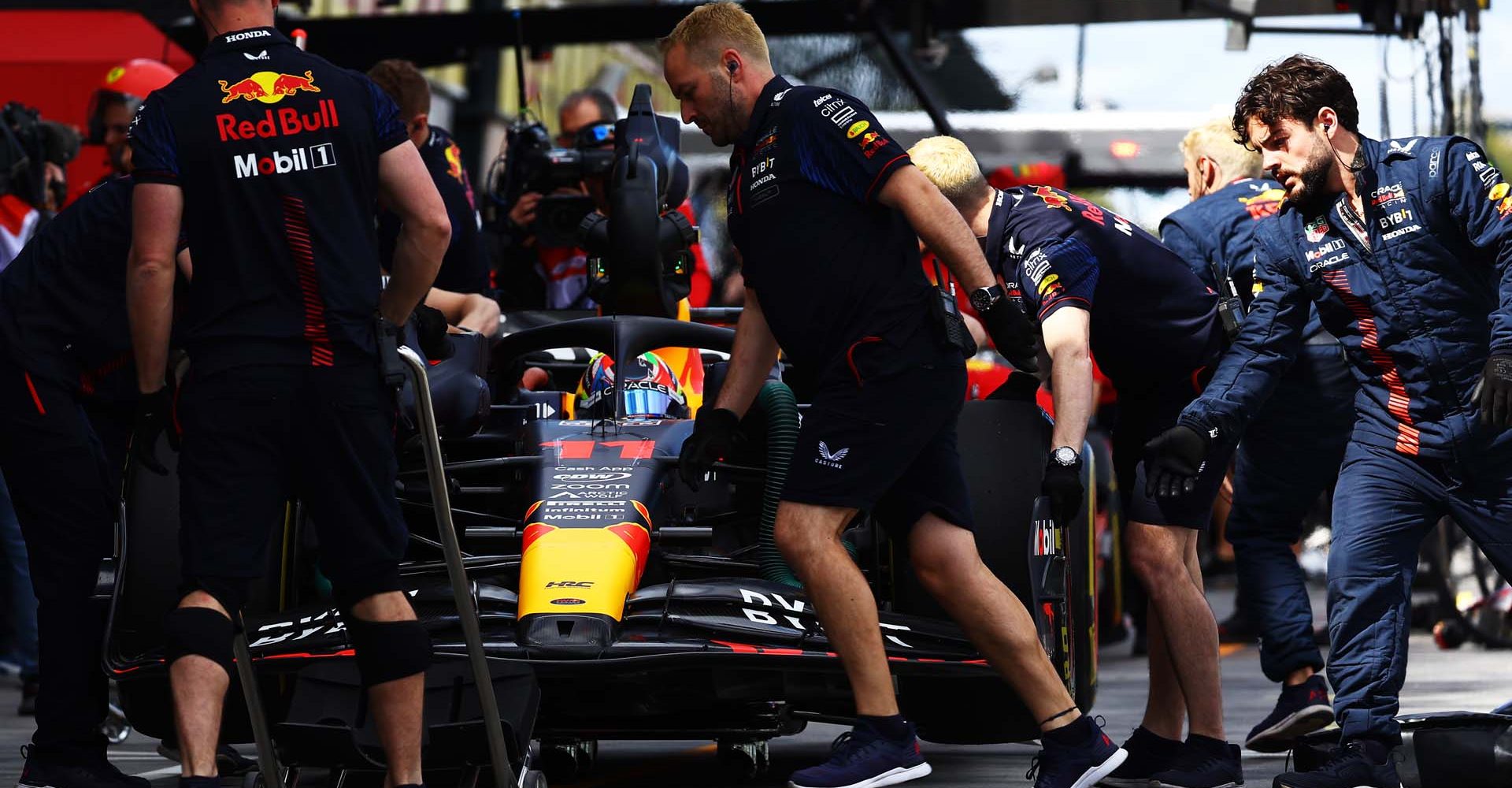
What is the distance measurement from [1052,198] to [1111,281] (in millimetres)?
268

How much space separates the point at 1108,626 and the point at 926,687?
4776 millimetres

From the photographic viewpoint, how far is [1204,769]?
5.62m

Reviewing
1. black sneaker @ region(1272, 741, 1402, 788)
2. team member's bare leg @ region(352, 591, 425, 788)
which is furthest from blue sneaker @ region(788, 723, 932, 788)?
black sneaker @ region(1272, 741, 1402, 788)

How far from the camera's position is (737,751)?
600 cm

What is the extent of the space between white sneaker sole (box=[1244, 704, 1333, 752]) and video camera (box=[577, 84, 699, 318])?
7.73 feet

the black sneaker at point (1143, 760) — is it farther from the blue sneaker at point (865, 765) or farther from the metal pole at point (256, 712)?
the metal pole at point (256, 712)

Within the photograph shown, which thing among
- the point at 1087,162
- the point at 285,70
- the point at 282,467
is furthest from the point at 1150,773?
the point at 1087,162

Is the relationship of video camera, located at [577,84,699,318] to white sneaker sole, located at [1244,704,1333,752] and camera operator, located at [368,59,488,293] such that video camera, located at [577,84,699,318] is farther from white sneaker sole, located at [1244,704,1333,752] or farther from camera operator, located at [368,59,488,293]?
white sneaker sole, located at [1244,704,1333,752]

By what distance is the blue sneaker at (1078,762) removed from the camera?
4.91 metres

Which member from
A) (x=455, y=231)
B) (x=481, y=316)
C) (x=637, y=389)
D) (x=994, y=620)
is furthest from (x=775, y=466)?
(x=455, y=231)

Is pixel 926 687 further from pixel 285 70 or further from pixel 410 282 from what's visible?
pixel 285 70

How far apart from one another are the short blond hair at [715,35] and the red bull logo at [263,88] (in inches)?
40.0

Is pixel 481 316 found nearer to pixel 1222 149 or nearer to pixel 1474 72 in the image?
pixel 1222 149

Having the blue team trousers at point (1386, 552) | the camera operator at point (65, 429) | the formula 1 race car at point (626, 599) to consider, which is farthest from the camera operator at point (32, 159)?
the blue team trousers at point (1386, 552)
